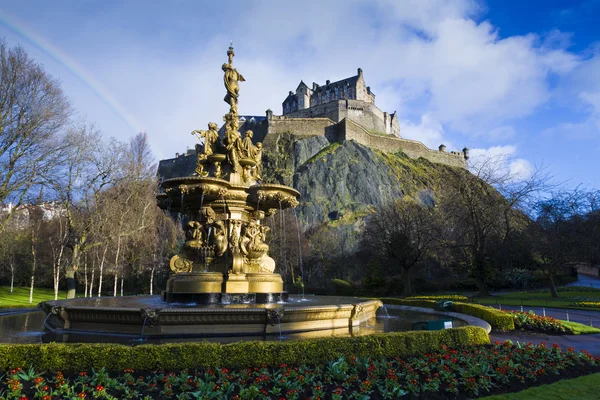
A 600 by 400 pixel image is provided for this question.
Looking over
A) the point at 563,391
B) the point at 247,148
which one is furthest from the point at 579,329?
the point at 247,148

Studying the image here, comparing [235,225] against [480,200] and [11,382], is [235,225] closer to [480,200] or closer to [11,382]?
[11,382]

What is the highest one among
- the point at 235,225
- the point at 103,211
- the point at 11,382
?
the point at 103,211

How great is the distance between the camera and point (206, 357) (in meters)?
6.68

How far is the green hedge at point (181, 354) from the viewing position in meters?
6.39

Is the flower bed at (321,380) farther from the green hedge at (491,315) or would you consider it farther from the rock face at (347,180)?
the rock face at (347,180)

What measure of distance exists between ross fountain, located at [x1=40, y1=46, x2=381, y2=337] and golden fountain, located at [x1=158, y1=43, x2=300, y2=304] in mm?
30

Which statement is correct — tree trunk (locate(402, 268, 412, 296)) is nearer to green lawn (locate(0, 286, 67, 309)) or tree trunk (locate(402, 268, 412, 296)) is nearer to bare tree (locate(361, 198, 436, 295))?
bare tree (locate(361, 198, 436, 295))

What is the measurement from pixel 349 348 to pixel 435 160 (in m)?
92.7

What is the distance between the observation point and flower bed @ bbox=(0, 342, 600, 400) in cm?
545

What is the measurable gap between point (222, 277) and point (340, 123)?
73.6m

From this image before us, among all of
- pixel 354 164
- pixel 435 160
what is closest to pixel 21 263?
pixel 354 164

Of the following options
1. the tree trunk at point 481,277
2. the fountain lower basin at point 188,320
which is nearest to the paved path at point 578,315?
the tree trunk at point 481,277

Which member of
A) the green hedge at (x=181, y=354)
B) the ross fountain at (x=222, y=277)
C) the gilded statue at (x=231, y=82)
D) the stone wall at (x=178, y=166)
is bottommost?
the green hedge at (x=181, y=354)

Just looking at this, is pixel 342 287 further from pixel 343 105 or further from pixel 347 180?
pixel 343 105
